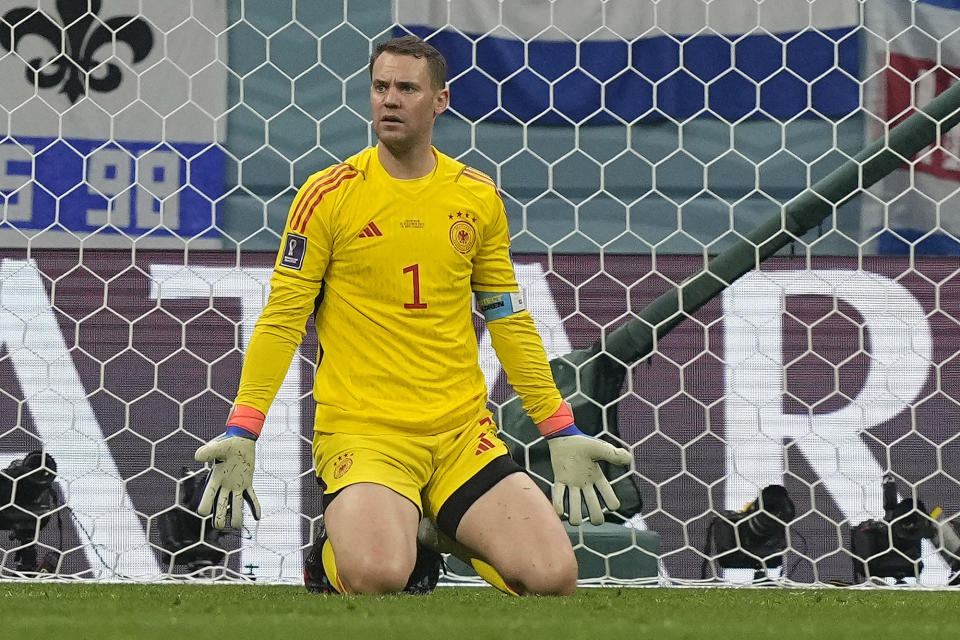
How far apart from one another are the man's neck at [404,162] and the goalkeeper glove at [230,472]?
634 mm

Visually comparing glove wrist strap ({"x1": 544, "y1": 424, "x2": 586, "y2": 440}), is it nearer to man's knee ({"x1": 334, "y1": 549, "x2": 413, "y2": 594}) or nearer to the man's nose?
man's knee ({"x1": 334, "y1": 549, "x2": 413, "y2": 594})

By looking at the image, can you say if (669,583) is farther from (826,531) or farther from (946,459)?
(946,459)

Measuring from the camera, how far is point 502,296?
2.79 meters

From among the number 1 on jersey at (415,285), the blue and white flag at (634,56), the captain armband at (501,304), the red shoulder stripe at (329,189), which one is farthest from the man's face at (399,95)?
the blue and white flag at (634,56)

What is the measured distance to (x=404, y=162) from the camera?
2.74 m

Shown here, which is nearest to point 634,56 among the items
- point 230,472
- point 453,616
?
point 230,472

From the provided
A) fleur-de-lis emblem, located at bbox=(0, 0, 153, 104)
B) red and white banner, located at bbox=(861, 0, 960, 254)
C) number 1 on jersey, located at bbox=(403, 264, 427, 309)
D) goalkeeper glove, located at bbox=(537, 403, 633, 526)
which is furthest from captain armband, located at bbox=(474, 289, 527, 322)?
fleur-de-lis emblem, located at bbox=(0, 0, 153, 104)

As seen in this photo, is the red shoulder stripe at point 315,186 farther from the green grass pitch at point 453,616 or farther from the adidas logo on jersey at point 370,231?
the green grass pitch at point 453,616

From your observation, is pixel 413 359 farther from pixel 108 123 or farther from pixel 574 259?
pixel 108 123

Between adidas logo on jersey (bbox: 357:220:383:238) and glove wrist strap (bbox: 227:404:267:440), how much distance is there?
433mm

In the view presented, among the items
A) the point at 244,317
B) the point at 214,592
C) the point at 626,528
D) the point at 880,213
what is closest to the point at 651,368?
the point at 626,528

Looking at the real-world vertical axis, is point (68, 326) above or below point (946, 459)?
above

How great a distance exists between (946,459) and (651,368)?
2.66 feet

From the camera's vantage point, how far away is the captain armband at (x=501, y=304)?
2789mm
